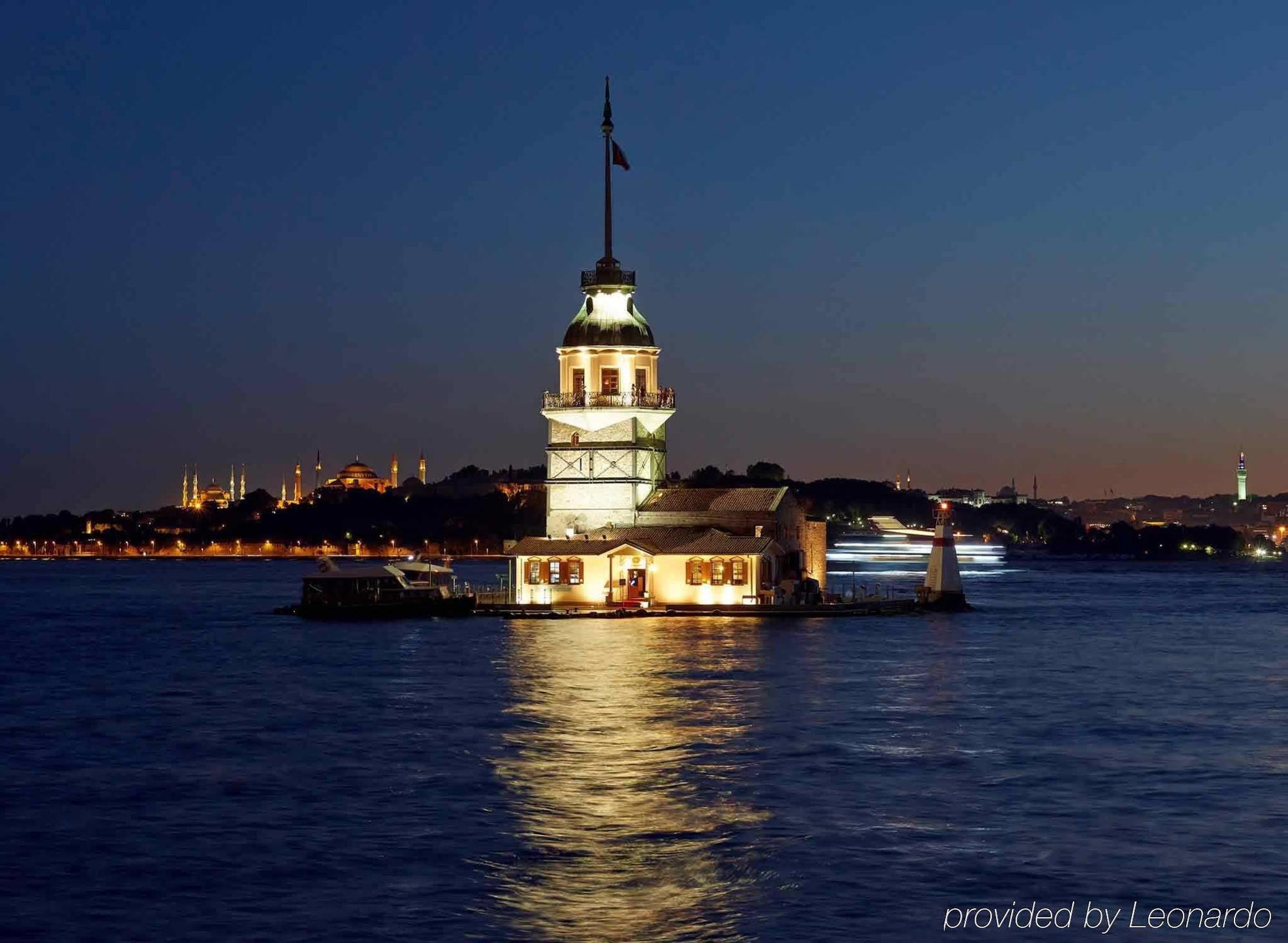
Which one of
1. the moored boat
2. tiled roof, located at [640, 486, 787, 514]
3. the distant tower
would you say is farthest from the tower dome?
the distant tower

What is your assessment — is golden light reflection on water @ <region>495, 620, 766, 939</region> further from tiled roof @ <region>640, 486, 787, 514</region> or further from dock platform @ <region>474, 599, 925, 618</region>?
tiled roof @ <region>640, 486, 787, 514</region>

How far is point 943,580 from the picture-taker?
8088 centimetres

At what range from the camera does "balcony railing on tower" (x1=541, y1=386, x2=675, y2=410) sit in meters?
75.5

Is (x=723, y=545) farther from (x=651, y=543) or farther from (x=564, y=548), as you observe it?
(x=564, y=548)

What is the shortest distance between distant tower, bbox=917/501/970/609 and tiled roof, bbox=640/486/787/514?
323 inches

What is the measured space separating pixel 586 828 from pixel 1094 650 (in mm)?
42063

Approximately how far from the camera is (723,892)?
22891 millimetres

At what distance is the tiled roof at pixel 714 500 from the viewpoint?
74250 millimetres

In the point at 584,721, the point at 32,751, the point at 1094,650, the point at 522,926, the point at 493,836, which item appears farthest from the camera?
the point at 1094,650

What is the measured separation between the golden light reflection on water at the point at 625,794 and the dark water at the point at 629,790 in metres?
0.09

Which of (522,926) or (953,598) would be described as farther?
(953,598)

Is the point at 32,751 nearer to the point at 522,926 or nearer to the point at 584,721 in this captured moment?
the point at 584,721

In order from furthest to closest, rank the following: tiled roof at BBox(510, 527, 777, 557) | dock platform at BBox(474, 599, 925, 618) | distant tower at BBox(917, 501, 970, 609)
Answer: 1. distant tower at BBox(917, 501, 970, 609)
2. tiled roof at BBox(510, 527, 777, 557)
3. dock platform at BBox(474, 599, 925, 618)

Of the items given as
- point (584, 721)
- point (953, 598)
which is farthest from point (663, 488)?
point (584, 721)
